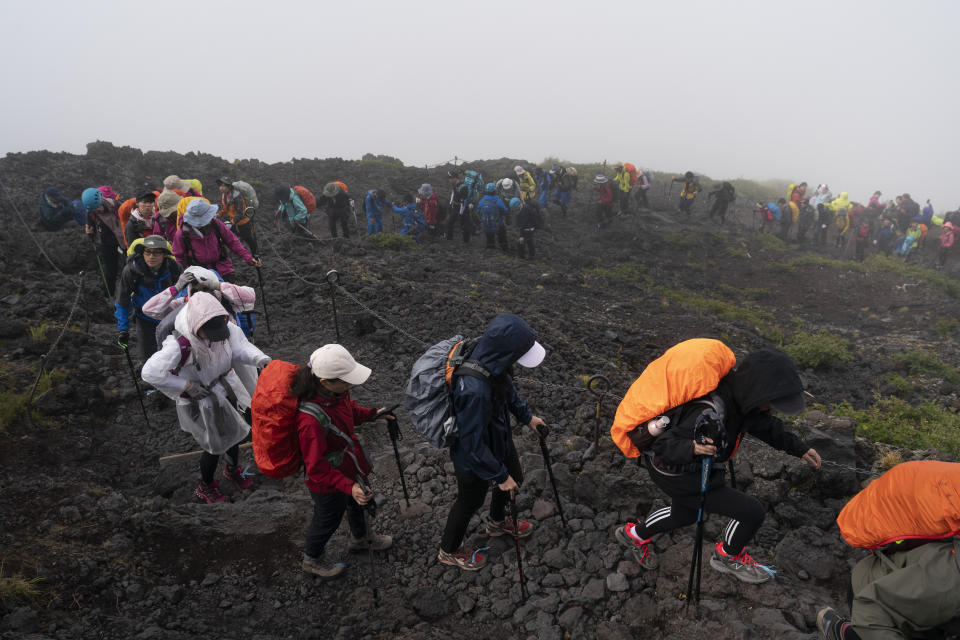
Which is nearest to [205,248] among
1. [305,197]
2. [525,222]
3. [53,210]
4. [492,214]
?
[305,197]

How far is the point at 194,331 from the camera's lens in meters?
4.29

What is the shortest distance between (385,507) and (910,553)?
13.2 ft

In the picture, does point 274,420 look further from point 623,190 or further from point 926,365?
point 623,190

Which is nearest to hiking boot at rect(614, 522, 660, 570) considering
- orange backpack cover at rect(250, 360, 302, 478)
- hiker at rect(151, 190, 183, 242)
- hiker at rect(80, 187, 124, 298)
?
orange backpack cover at rect(250, 360, 302, 478)

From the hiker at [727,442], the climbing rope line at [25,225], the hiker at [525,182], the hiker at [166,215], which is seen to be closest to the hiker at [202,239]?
the hiker at [166,215]

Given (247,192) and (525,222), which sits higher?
(247,192)

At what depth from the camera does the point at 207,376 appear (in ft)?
15.0

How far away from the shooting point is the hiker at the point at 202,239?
6719 millimetres

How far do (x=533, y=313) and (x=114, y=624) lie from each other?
778cm

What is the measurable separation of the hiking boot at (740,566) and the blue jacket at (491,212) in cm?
1289

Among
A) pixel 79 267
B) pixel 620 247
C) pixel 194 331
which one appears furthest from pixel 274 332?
pixel 620 247

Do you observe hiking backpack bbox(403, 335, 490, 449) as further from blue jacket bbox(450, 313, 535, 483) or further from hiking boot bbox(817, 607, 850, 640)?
hiking boot bbox(817, 607, 850, 640)

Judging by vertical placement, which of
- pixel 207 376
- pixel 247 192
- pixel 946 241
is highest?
pixel 247 192

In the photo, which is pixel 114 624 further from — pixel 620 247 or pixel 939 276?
pixel 939 276
